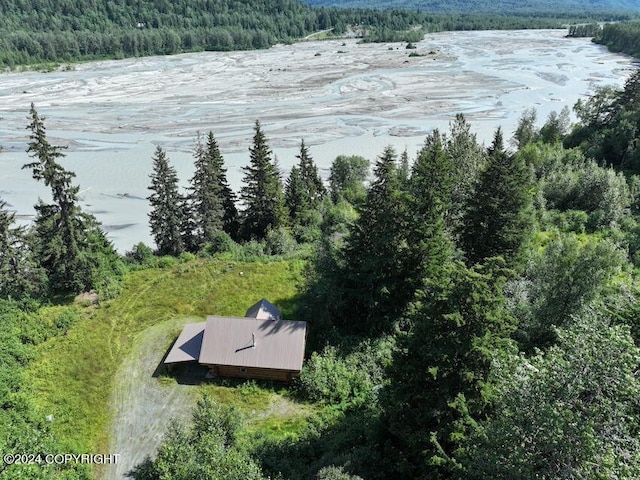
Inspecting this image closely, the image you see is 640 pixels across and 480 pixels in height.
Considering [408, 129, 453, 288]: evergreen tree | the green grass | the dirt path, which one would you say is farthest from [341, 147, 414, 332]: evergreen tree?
the dirt path

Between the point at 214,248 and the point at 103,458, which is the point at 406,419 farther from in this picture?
the point at 214,248

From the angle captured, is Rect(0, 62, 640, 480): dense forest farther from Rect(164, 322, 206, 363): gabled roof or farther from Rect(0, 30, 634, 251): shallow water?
Rect(0, 30, 634, 251): shallow water

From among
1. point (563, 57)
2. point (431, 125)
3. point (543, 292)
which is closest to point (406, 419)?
point (543, 292)

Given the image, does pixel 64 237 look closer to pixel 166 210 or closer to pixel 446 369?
pixel 166 210

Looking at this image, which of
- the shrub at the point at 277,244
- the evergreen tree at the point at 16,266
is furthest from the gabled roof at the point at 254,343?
the shrub at the point at 277,244

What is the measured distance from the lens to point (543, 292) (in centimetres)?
2062

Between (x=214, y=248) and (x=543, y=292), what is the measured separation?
26322 mm

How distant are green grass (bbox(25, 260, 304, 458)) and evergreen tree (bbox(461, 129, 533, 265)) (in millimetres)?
12912

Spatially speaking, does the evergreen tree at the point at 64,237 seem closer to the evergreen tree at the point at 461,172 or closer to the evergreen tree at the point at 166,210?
the evergreen tree at the point at 166,210

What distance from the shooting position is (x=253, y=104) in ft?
275
